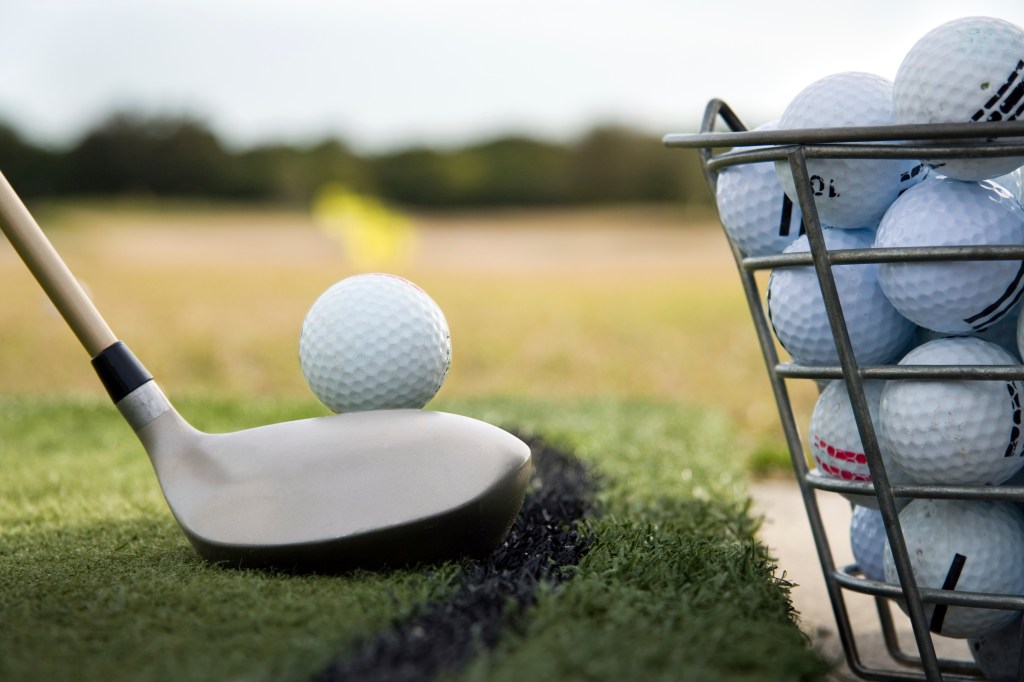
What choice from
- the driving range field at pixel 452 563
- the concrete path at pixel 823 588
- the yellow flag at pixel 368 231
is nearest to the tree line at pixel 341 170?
the yellow flag at pixel 368 231

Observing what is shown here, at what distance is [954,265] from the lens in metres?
1.43

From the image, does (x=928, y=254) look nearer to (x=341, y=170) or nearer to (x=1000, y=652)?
(x=1000, y=652)

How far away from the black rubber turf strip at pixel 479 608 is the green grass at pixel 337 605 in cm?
3

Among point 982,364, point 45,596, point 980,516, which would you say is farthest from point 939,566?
point 45,596

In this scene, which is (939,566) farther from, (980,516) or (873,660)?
(873,660)

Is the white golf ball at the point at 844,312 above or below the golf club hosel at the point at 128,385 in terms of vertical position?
below

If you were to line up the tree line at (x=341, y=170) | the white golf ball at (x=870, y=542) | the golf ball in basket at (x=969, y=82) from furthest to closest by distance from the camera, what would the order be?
the tree line at (x=341, y=170) → the white golf ball at (x=870, y=542) → the golf ball in basket at (x=969, y=82)

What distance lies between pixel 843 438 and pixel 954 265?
1.17 ft

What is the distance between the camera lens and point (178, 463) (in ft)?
5.45

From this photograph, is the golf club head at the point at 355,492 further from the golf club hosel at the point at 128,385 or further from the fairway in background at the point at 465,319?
the fairway in background at the point at 465,319

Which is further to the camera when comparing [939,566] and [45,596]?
[939,566]

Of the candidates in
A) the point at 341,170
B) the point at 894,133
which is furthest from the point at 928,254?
the point at 341,170

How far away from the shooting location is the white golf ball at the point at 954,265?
1.43m

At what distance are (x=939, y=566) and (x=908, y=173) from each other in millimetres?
656
